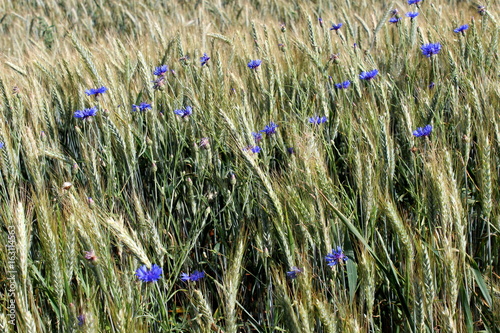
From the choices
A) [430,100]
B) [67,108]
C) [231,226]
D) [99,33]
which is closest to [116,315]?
[231,226]

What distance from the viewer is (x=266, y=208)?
52.6 inches

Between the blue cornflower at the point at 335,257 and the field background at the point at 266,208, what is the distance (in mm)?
41

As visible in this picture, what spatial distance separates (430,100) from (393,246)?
63 centimetres

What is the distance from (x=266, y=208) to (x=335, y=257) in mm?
236

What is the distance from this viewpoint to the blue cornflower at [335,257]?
3.86ft

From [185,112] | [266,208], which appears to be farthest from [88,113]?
[266,208]

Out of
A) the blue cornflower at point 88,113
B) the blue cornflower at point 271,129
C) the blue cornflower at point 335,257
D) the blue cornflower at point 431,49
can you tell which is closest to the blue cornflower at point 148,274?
the blue cornflower at point 335,257

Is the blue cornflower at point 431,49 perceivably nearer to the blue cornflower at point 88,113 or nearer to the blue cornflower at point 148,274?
the blue cornflower at point 88,113

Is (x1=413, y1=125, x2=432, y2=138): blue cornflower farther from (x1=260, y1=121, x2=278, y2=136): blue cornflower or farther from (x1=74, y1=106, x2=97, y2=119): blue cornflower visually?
(x1=74, y1=106, x2=97, y2=119): blue cornflower

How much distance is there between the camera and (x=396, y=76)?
2160 mm

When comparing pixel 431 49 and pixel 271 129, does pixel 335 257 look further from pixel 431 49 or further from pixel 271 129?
pixel 431 49

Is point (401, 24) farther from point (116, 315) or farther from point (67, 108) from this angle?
point (116, 315)

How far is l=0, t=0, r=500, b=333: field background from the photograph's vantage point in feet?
3.64

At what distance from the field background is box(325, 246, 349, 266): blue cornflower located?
0.14 ft
